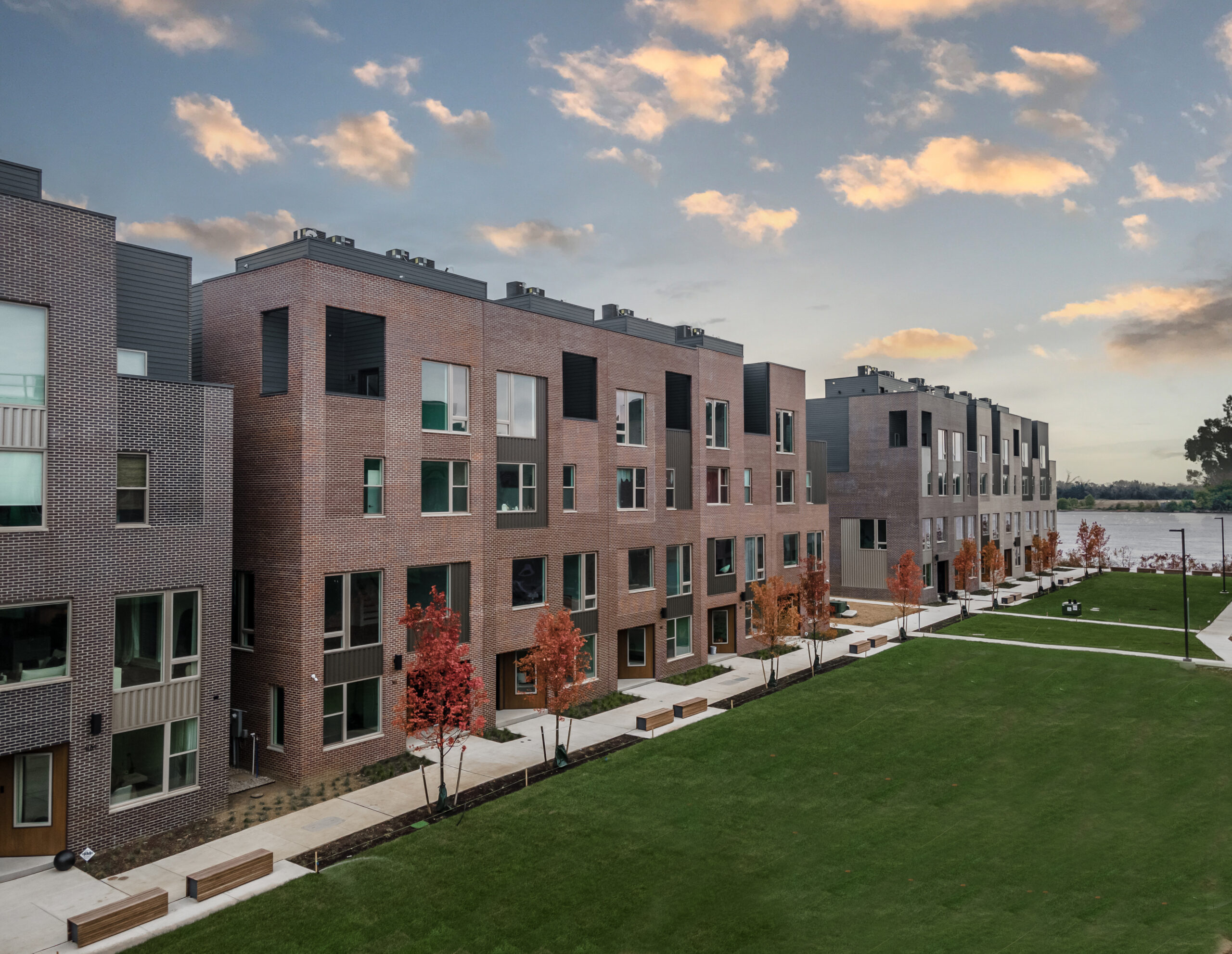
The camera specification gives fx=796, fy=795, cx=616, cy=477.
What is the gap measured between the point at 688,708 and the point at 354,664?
1214 centimetres

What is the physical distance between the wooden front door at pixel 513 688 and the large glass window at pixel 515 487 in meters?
5.52

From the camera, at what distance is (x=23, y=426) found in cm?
1727

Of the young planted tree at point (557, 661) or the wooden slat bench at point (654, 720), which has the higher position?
the young planted tree at point (557, 661)

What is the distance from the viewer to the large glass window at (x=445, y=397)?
1028 inches

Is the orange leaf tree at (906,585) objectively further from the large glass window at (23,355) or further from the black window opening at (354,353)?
the large glass window at (23,355)

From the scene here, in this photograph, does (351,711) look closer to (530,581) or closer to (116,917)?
(530,581)

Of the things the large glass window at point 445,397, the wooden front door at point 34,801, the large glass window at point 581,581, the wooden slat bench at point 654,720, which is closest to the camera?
the wooden front door at point 34,801

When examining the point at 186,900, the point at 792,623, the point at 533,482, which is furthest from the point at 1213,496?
the point at 186,900

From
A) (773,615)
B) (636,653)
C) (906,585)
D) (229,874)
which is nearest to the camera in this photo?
(229,874)

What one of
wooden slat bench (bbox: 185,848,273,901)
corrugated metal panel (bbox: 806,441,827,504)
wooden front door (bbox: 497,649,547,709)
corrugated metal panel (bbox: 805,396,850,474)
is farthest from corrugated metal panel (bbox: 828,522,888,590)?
wooden slat bench (bbox: 185,848,273,901)

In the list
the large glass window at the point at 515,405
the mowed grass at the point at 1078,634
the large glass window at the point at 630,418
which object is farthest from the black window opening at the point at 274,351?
the mowed grass at the point at 1078,634

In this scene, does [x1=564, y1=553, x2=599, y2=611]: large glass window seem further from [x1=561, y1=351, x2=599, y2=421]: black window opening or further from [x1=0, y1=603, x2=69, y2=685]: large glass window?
[x1=0, y1=603, x2=69, y2=685]: large glass window

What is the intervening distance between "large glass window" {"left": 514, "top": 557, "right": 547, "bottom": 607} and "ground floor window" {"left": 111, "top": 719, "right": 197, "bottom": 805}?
11845 mm

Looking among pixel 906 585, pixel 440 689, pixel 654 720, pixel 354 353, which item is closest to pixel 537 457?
pixel 354 353
